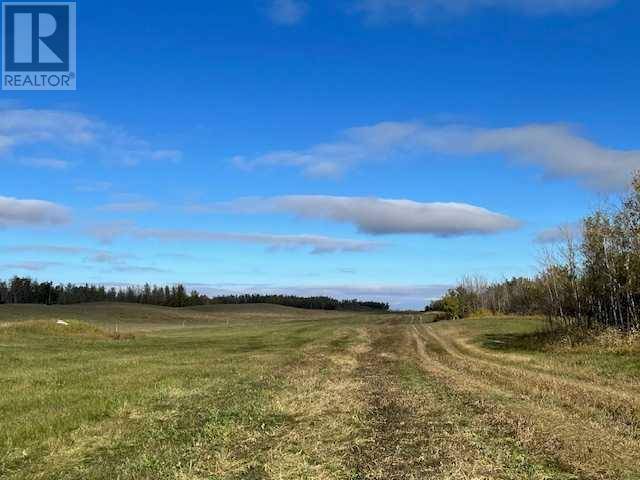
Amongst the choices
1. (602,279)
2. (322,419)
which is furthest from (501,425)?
(602,279)

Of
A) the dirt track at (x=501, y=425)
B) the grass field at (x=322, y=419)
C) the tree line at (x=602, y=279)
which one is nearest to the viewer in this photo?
the dirt track at (x=501, y=425)

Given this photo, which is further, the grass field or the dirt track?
the grass field

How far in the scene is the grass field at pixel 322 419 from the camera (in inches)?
399

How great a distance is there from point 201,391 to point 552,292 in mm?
30789

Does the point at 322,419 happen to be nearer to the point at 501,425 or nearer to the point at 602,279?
the point at 501,425

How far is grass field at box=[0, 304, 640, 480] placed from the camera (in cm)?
1012

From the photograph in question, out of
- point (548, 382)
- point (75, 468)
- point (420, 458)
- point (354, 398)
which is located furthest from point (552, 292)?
point (75, 468)

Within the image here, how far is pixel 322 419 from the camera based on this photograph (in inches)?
565

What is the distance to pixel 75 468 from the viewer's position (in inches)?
424

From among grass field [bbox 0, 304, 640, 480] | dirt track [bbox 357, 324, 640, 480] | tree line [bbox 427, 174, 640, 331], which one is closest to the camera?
dirt track [bbox 357, 324, 640, 480]

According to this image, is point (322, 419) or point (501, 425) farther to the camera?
point (322, 419)

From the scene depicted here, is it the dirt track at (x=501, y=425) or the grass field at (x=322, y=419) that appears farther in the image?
the grass field at (x=322, y=419)

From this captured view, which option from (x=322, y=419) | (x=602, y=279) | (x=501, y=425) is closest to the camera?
(x=501, y=425)

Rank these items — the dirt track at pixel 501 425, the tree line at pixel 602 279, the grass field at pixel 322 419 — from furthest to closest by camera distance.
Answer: the tree line at pixel 602 279
the grass field at pixel 322 419
the dirt track at pixel 501 425
